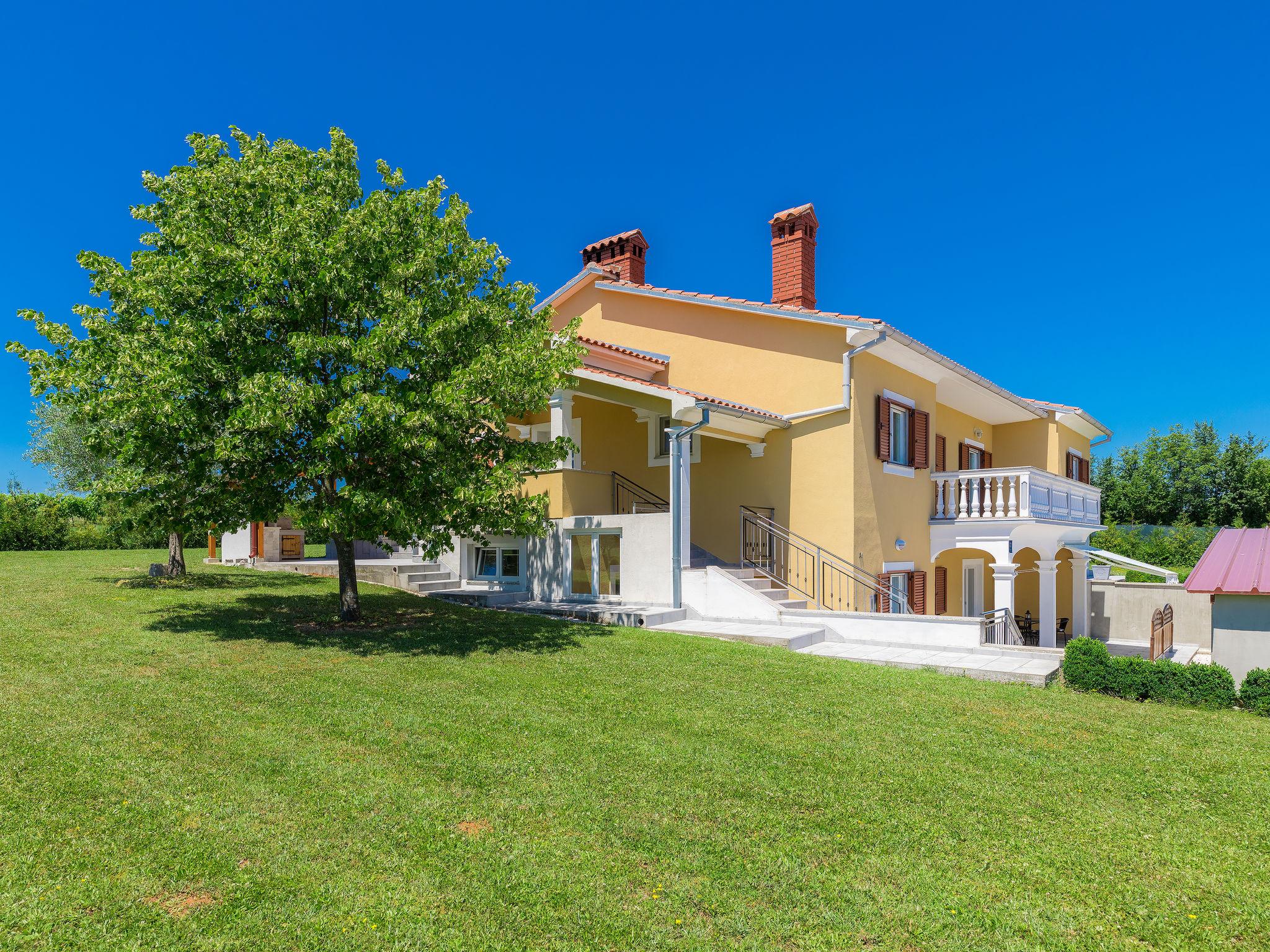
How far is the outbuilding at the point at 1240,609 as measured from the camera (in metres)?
8.73

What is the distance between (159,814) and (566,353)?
7810 mm

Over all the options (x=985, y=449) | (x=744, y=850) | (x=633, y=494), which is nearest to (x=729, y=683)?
(x=744, y=850)

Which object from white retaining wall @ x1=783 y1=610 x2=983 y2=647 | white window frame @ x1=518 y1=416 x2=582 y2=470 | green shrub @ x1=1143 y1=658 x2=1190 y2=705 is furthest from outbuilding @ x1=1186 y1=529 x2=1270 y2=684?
white window frame @ x1=518 y1=416 x2=582 y2=470

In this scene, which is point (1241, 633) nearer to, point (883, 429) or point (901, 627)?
point (901, 627)

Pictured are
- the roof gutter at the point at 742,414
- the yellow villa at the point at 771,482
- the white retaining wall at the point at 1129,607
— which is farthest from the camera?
the white retaining wall at the point at 1129,607

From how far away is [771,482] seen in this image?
1614cm

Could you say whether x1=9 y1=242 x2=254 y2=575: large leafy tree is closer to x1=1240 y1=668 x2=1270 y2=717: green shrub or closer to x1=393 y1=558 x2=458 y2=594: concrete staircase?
x1=393 y1=558 x2=458 y2=594: concrete staircase

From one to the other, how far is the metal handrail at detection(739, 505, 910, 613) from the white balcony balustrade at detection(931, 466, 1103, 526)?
2.77 metres

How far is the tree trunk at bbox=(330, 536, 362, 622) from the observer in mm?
12070

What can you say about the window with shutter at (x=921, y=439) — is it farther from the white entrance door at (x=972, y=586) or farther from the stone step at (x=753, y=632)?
the stone step at (x=753, y=632)

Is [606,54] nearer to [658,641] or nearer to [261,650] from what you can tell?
[658,641]

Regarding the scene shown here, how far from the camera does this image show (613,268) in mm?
20594

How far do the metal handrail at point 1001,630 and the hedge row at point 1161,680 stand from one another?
2.47 metres

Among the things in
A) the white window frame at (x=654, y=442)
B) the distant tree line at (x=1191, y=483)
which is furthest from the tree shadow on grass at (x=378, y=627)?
the distant tree line at (x=1191, y=483)
